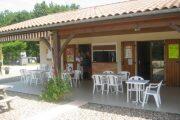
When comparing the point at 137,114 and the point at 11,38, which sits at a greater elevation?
the point at 11,38

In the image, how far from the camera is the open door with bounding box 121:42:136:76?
1412 cm

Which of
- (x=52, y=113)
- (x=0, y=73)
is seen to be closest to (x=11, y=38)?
(x=52, y=113)

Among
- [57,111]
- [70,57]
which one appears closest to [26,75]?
[70,57]

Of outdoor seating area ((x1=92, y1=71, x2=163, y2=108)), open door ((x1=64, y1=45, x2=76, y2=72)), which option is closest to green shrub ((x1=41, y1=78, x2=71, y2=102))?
outdoor seating area ((x1=92, y1=71, x2=163, y2=108))

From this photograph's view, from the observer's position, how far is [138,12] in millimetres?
7188

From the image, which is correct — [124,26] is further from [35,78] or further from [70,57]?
[70,57]

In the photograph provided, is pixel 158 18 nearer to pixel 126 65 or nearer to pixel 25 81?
pixel 126 65

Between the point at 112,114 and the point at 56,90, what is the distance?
2.56 m

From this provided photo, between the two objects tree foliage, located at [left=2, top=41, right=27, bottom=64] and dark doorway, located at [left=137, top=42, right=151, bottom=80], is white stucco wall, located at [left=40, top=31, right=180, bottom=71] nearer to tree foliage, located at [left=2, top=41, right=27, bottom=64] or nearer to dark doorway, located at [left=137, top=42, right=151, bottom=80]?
dark doorway, located at [left=137, top=42, right=151, bottom=80]

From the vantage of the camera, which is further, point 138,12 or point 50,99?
point 50,99

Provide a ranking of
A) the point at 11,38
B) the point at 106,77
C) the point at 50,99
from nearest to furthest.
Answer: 1. the point at 50,99
2. the point at 106,77
3. the point at 11,38

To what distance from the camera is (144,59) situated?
47.5 ft

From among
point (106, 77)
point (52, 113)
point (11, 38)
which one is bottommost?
point (52, 113)

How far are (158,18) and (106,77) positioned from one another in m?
4.37
